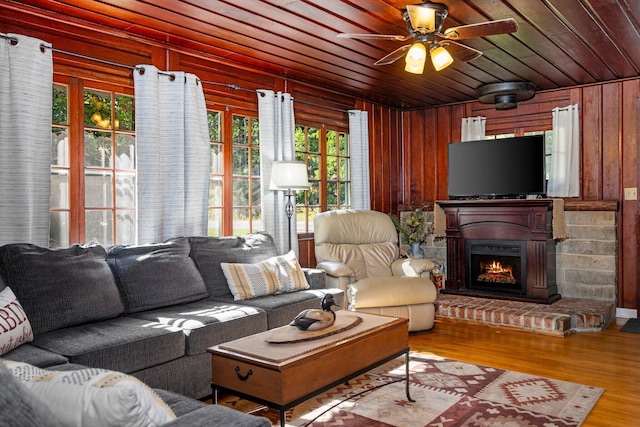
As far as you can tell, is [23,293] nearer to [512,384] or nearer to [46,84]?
[46,84]

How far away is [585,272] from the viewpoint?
545 centimetres

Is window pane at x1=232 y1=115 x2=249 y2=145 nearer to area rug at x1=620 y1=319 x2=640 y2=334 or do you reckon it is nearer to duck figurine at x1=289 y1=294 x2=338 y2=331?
duck figurine at x1=289 y1=294 x2=338 y2=331

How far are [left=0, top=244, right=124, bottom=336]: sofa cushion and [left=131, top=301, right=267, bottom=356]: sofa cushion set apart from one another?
29 cm

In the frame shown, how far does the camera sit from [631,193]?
5.34 meters

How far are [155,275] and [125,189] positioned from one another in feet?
2.92

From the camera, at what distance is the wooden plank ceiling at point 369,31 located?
10.9 feet

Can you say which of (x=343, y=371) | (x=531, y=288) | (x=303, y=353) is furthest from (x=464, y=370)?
(x=531, y=288)

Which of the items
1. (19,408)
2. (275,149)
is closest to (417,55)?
(275,149)

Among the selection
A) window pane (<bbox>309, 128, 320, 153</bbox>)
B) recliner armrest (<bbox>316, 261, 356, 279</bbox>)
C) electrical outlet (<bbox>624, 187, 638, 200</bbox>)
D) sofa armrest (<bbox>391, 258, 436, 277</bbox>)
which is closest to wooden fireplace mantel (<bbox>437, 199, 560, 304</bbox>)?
electrical outlet (<bbox>624, 187, 638, 200</bbox>)

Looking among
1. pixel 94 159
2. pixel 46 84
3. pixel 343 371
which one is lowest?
pixel 343 371

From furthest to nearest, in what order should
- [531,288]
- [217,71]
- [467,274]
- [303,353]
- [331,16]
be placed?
[467,274], [531,288], [217,71], [331,16], [303,353]

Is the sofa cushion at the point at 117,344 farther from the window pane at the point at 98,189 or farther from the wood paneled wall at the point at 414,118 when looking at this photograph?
the wood paneled wall at the point at 414,118

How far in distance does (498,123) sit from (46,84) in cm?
484

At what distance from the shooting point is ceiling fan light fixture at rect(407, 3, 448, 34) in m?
3.00
